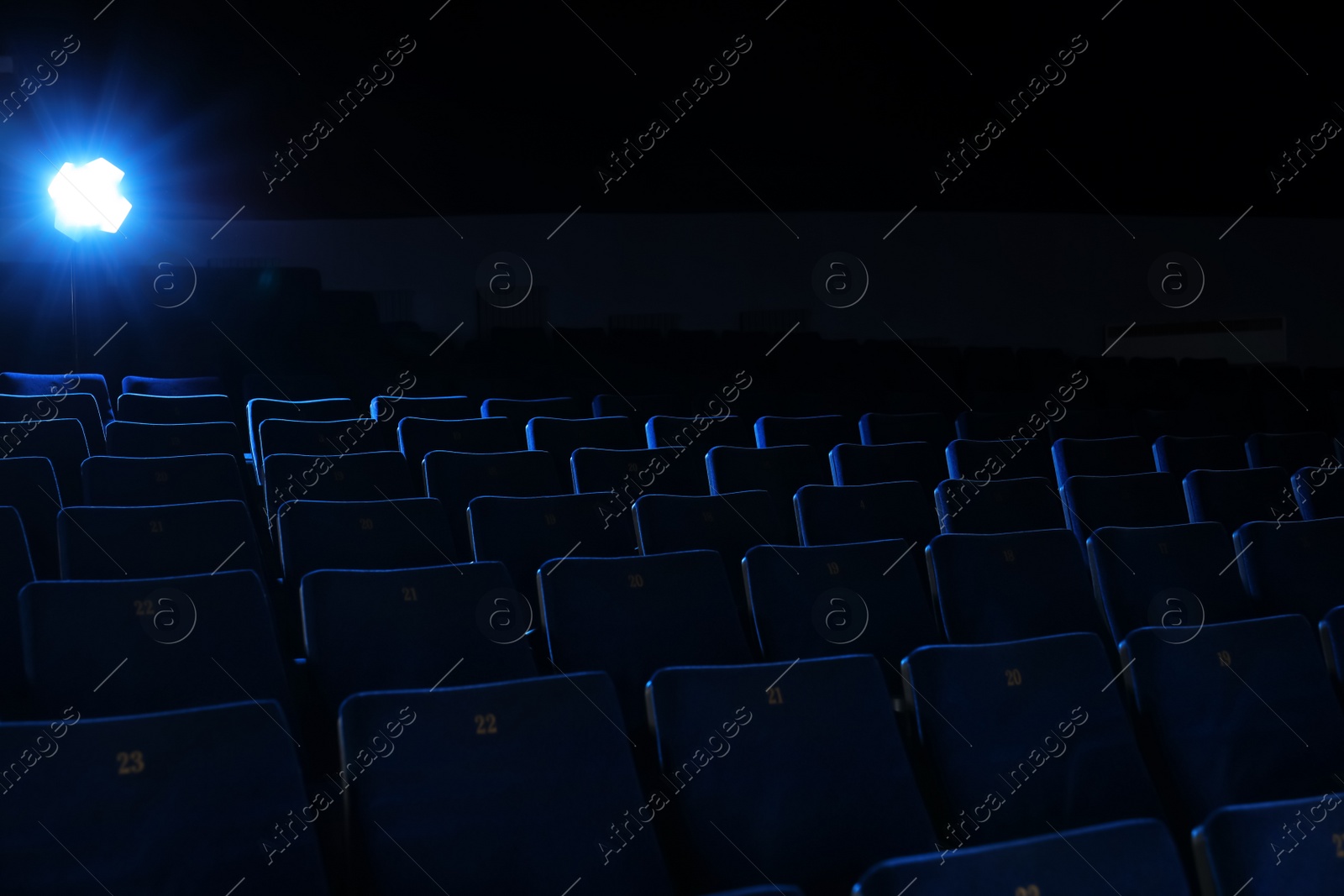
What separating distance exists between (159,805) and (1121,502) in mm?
1511

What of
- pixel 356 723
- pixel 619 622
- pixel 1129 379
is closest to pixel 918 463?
pixel 619 622

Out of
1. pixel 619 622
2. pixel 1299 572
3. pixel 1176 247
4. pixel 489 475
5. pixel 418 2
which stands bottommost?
pixel 1299 572

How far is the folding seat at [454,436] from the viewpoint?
1.95m

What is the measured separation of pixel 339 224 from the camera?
4.91m

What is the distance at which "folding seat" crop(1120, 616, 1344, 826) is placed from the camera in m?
0.99

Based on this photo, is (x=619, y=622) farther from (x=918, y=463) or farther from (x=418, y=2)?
(x=418, y=2)

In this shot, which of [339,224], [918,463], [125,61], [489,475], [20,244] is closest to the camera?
[489,475]

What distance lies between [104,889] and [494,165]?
4.02m

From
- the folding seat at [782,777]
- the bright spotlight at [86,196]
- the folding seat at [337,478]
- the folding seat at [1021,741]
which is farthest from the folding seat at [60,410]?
the bright spotlight at [86,196]

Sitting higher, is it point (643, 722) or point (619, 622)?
point (619, 622)

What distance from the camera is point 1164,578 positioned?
4.50 ft

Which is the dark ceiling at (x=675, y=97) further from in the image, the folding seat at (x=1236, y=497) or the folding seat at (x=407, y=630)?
the folding seat at (x=407, y=630)

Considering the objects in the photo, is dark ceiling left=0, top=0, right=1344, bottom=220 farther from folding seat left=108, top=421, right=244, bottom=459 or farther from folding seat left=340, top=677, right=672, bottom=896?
folding seat left=340, top=677, right=672, bottom=896

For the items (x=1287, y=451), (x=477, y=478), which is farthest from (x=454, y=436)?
(x=1287, y=451)
